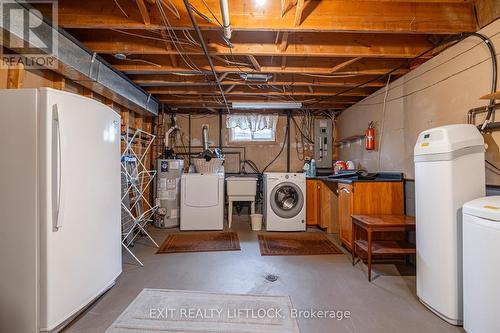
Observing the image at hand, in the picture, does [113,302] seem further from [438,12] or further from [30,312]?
[438,12]

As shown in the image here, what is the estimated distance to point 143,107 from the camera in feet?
12.0

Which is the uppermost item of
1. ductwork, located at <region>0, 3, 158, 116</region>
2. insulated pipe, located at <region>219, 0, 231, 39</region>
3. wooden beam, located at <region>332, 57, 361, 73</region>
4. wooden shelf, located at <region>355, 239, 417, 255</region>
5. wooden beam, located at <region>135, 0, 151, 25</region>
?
wooden beam, located at <region>135, 0, 151, 25</region>

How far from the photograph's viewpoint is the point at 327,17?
6.62 feet

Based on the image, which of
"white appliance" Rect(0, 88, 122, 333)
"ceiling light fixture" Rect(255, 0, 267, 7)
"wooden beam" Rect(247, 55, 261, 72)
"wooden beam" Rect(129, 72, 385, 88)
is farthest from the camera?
"wooden beam" Rect(129, 72, 385, 88)

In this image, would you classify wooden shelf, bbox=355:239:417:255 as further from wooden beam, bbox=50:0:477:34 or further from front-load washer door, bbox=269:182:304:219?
wooden beam, bbox=50:0:477:34

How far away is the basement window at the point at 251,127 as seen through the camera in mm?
4828

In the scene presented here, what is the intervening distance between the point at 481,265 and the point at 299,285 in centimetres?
133

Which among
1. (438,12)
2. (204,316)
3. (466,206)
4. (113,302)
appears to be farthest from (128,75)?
(466,206)

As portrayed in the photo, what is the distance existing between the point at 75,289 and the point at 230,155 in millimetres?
3537

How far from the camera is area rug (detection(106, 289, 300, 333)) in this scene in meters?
1.64

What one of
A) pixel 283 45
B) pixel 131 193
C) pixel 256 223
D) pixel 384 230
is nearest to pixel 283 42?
pixel 283 45

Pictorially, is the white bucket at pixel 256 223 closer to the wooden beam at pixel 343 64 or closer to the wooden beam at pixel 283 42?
the wooden beam at pixel 343 64

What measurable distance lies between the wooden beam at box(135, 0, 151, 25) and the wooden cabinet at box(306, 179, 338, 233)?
3.21 metres

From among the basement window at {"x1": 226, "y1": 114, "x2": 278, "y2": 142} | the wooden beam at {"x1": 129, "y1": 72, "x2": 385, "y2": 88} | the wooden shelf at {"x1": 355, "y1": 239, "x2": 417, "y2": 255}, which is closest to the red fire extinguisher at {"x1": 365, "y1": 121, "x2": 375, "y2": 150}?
the wooden beam at {"x1": 129, "y1": 72, "x2": 385, "y2": 88}
